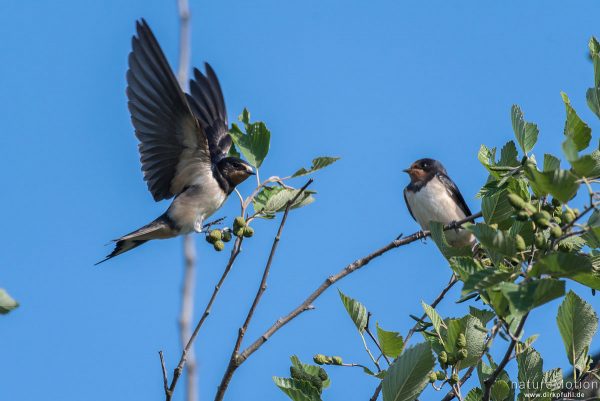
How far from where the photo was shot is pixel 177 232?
4965mm

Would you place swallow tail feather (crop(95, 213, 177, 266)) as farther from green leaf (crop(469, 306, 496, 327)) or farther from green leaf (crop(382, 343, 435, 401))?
green leaf (crop(382, 343, 435, 401))

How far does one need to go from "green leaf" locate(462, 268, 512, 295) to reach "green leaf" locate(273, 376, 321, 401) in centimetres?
72

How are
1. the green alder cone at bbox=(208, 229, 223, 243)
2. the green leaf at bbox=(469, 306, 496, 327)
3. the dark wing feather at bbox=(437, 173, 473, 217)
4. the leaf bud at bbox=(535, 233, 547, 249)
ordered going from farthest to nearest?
the dark wing feather at bbox=(437, 173, 473, 217) → the green alder cone at bbox=(208, 229, 223, 243) → the green leaf at bbox=(469, 306, 496, 327) → the leaf bud at bbox=(535, 233, 547, 249)

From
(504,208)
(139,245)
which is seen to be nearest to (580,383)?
(504,208)

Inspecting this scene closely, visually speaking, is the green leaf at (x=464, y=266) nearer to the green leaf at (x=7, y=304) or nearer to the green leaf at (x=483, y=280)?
the green leaf at (x=483, y=280)

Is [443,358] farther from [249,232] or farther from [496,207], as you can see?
[249,232]

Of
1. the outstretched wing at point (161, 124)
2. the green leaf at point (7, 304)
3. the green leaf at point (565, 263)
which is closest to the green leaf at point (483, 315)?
the green leaf at point (565, 263)

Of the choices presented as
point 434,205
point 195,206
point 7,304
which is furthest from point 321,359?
point 434,205

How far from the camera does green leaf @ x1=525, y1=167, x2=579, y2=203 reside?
1.86 metres

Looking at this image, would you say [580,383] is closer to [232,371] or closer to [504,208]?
[504,208]

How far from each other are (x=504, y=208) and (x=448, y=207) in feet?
9.32

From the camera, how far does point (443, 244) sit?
2.46 metres

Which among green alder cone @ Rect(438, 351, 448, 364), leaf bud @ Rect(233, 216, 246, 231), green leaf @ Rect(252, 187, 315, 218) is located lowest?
green alder cone @ Rect(438, 351, 448, 364)

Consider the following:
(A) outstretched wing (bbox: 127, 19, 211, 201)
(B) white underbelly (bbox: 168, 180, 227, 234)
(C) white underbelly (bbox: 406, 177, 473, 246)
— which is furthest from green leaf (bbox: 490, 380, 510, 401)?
(C) white underbelly (bbox: 406, 177, 473, 246)
